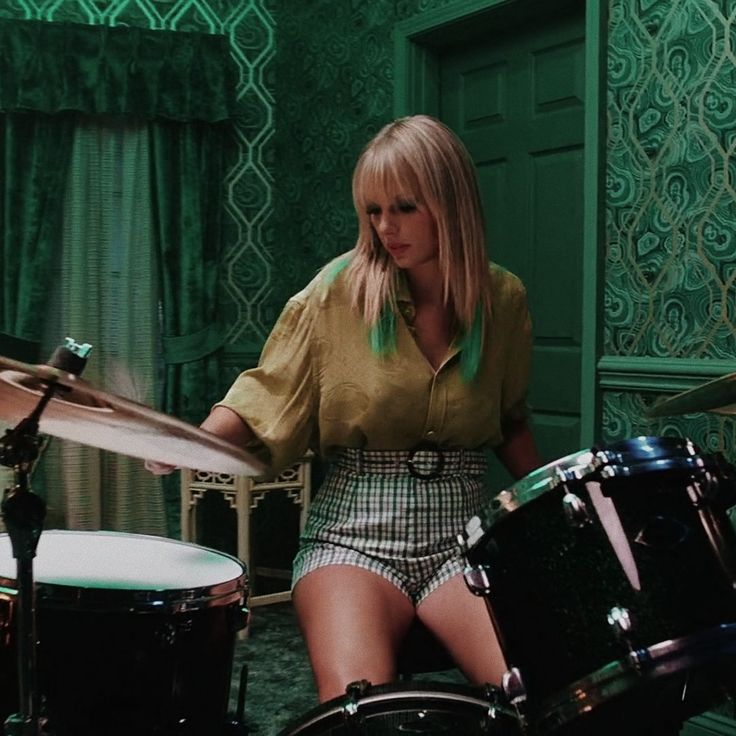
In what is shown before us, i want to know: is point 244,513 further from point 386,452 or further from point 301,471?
point 386,452

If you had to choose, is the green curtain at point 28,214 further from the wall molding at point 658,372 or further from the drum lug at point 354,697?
the drum lug at point 354,697

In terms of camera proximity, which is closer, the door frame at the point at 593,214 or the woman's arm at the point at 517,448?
the woman's arm at the point at 517,448

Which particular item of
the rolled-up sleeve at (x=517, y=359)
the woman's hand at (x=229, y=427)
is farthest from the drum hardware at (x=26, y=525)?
the rolled-up sleeve at (x=517, y=359)

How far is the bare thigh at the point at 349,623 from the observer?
4.94 ft

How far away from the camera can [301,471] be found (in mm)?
3566

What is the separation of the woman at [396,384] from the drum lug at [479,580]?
0.29 m

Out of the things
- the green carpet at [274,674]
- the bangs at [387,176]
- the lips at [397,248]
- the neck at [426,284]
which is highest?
the bangs at [387,176]

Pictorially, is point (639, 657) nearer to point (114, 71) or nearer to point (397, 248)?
point (397, 248)

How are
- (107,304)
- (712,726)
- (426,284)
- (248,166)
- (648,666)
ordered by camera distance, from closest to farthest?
1. (648,666)
2. (426,284)
3. (712,726)
4. (107,304)
5. (248,166)

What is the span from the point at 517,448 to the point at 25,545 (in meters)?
0.97

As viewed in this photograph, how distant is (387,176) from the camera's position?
174 cm

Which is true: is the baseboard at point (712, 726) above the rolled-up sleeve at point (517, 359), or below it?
below

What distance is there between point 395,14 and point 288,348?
208 cm

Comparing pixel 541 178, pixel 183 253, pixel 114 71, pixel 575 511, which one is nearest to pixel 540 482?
pixel 575 511
